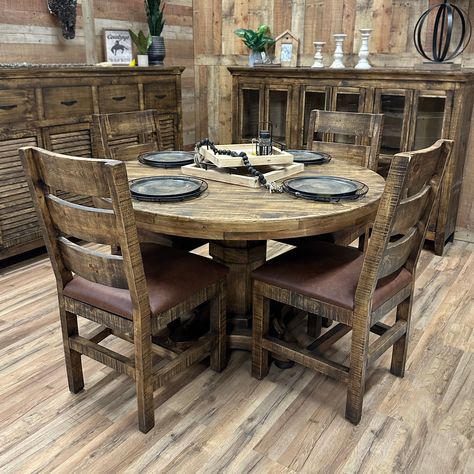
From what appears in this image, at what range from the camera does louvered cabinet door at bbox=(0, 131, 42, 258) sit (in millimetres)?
2998

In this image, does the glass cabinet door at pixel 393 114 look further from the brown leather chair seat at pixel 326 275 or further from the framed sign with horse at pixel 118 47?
the framed sign with horse at pixel 118 47

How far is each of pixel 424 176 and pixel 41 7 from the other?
3.05m

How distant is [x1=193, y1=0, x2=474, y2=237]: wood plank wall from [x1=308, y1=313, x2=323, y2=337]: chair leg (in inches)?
76.1

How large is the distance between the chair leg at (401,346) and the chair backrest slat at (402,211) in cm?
21

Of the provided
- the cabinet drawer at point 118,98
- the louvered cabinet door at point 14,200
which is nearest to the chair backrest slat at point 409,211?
the louvered cabinet door at point 14,200

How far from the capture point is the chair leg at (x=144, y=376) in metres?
1.62

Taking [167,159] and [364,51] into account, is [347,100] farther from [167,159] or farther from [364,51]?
[167,159]

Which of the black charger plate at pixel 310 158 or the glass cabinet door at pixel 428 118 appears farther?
the glass cabinet door at pixel 428 118

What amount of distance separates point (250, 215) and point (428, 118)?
217 centimetres

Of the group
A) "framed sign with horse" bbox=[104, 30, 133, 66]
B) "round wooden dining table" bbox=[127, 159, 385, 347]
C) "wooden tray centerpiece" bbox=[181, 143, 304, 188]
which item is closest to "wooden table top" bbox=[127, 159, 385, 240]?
"round wooden dining table" bbox=[127, 159, 385, 347]

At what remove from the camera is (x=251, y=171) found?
6.48 ft

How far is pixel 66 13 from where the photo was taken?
352 cm

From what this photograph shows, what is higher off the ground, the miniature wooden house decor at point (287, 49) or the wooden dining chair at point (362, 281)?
the miniature wooden house decor at point (287, 49)

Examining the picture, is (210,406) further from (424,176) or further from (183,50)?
(183,50)
